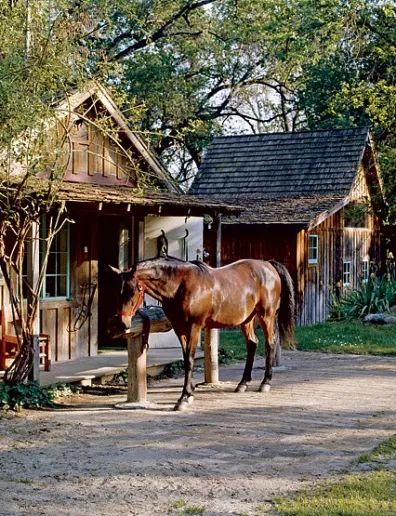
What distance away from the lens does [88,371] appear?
1164 centimetres

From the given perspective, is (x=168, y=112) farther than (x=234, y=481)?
Yes

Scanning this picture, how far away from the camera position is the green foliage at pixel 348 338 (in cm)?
1631

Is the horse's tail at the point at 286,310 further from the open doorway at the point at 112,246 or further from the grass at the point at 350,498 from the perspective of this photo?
the grass at the point at 350,498

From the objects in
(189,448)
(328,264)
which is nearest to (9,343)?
(189,448)

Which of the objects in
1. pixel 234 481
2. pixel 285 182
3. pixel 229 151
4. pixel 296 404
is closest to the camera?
pixel 234 481

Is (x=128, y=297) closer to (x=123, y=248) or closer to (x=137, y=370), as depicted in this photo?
(x=137, y=370)

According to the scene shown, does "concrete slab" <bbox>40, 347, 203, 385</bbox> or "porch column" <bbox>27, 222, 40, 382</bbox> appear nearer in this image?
"porch column" <bbox>27, 222, 40, 382</bbox>

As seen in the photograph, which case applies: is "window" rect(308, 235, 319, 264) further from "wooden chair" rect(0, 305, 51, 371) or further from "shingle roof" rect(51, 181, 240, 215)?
"wooden chair" rect(0, 305, 51, 371)

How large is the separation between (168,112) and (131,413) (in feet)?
77.9

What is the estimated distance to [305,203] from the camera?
22.2 metres

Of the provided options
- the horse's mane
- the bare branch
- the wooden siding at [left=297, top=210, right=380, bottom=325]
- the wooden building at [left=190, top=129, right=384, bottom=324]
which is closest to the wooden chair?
the horse's mane

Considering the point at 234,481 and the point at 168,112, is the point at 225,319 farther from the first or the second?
the point at 168,112

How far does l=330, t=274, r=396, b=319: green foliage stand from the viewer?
2119 centimetres

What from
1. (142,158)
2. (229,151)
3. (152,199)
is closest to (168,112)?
(229,151)
